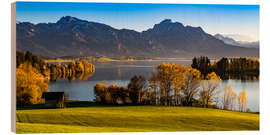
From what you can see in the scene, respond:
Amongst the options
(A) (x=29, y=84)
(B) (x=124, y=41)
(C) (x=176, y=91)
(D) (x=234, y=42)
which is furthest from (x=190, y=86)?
(A) (x=29, y=84)

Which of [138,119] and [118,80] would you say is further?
[118,80]

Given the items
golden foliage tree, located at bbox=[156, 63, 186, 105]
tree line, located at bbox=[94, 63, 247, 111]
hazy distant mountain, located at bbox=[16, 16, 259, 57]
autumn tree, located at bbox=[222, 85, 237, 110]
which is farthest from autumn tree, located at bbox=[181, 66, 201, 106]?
autumn tree, located at bbox=[222, 85, 237, 110]

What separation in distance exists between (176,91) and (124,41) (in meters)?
2.69

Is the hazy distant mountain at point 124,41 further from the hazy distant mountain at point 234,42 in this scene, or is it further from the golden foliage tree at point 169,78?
the golden foliage tree at point 169,78

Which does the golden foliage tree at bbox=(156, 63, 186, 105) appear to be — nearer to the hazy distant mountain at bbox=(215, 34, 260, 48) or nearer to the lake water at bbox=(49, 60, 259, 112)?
the lake water at bbox=(49, 60, 259, 112)

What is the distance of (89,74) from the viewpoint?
14.2 m

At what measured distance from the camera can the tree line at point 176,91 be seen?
1427 cm

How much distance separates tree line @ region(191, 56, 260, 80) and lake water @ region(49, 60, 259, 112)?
0.29 metres

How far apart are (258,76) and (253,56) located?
30.0 inches

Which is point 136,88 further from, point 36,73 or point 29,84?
point 29,84

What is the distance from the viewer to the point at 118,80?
14.0 m

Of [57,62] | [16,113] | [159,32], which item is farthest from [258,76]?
[16,113]

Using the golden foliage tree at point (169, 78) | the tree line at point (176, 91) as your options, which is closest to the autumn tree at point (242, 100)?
the tree line at point (176, 91)

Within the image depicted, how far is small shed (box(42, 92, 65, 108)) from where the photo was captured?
44.5 ft
